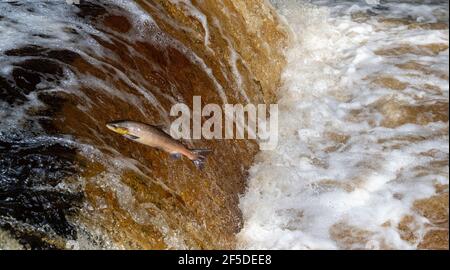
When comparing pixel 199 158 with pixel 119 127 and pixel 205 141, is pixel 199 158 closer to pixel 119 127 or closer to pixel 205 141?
pixel 205 141

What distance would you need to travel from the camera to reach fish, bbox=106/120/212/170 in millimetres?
2883

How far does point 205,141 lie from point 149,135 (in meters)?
0.95

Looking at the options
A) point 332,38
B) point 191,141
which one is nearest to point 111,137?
point 191,141

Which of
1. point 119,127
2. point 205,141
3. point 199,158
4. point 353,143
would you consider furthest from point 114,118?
point 353,143

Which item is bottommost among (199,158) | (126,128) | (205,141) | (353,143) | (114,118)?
(353,143)

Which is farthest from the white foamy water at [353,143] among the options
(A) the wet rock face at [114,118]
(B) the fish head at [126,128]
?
(B) the fish head at [126,128]

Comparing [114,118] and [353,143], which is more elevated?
[114,118]

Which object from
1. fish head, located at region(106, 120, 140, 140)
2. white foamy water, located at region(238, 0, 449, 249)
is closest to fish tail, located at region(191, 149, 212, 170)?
fish head, located at region(106, 120, 140, 140)

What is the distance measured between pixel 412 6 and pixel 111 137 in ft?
21.3

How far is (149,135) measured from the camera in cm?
295

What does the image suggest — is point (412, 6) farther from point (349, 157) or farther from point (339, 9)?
point (349, 157)

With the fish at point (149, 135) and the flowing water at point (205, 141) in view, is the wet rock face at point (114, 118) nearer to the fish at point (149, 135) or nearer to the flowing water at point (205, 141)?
the flowing water at point (205, 141)

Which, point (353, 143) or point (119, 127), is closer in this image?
point (119, 127)

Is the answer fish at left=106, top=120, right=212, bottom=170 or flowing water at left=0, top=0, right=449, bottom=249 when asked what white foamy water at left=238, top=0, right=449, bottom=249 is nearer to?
flowing water at left=0, top=0, right=449, bottom=249
